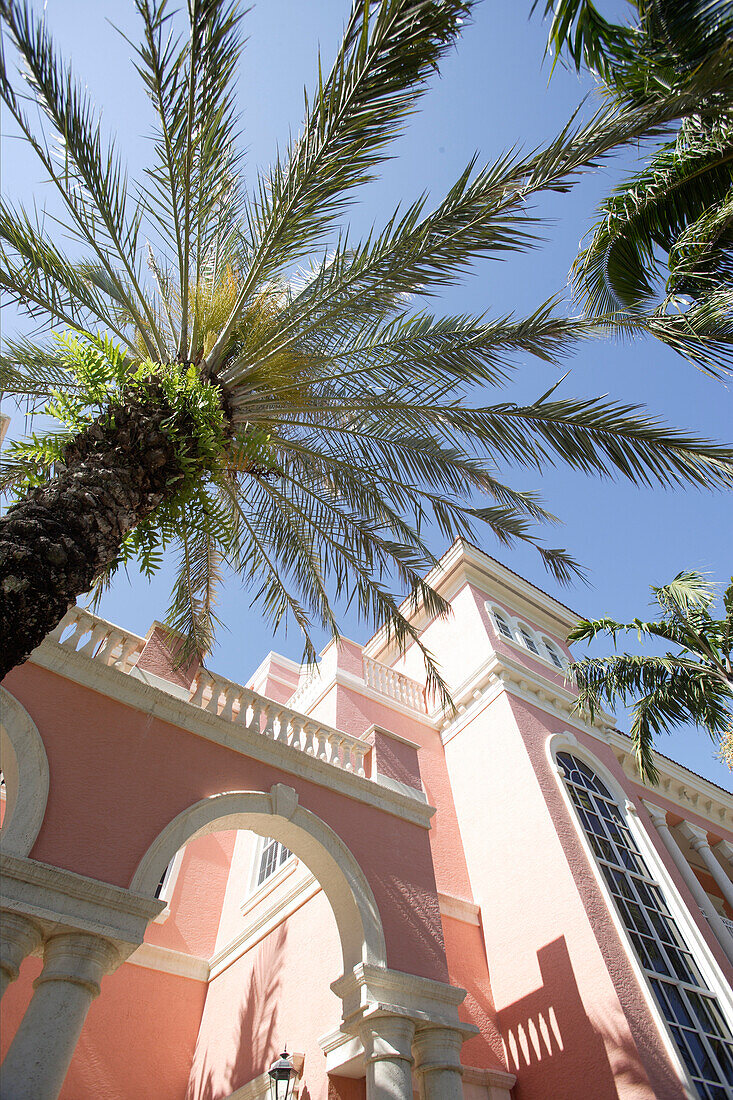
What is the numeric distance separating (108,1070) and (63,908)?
5.08m

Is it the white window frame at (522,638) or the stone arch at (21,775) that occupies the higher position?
the white window frame at (522,638)

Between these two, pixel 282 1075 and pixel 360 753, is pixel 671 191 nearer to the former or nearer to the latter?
pixel 360 753

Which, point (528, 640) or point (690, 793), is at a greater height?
point (528, 640)

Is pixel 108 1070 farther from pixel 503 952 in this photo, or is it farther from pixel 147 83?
pixel 147 83

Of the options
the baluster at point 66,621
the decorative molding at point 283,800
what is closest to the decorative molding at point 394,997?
the decorative molding at point 283,800

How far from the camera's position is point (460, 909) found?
9141 mm

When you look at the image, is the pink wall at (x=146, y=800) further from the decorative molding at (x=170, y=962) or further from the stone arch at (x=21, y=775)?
the decorative molding at (x=170, y=962)

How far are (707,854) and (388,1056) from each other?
10.8 m

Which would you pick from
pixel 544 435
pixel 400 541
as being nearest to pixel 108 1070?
pixel 400 541

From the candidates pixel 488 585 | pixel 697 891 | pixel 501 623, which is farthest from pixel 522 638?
pixel 697 891

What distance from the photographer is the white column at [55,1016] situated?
3.83 meters

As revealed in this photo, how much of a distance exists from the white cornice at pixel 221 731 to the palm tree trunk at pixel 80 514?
2.10 metres

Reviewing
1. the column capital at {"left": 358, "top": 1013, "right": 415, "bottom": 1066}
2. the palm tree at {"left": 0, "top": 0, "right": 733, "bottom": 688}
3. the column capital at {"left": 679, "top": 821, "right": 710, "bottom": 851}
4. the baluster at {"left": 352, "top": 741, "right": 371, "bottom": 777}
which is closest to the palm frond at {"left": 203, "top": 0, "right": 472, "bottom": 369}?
the palm tree at {"left": 0, "top": 0, "right": 733, "bottom": 688}

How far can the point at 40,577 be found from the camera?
11.0 feet
